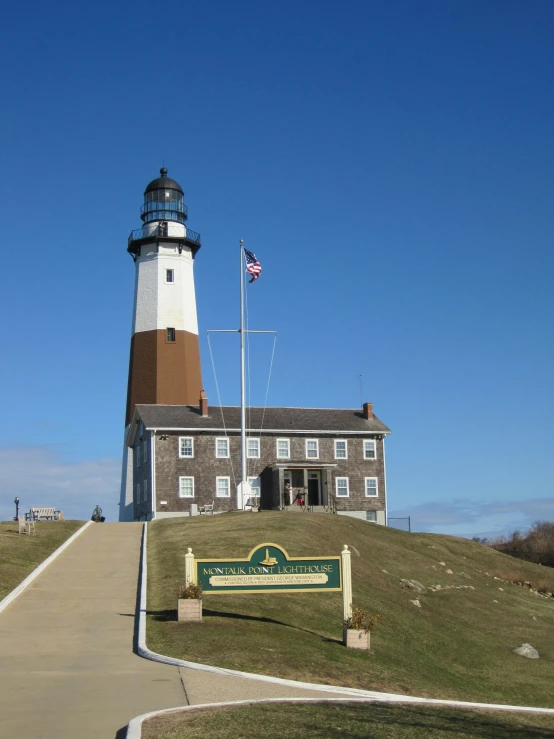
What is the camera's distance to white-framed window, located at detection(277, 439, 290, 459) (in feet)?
181

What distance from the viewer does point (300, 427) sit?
55906 millimetres

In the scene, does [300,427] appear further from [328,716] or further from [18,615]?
[328,716]

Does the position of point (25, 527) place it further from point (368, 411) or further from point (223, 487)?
point (368, 411)

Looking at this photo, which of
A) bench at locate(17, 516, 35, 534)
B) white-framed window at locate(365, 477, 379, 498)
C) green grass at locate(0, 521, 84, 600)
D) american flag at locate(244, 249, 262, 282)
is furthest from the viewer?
white-framed window at locate(365, 477, 379, 498)

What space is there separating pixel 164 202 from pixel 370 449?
23448 millimetres

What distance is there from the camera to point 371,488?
184ft

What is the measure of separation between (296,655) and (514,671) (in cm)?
910

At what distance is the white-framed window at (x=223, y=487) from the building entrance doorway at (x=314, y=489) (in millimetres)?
4653

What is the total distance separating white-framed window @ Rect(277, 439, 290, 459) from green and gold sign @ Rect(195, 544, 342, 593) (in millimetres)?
33304

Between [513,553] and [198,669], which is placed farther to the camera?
[513,553]

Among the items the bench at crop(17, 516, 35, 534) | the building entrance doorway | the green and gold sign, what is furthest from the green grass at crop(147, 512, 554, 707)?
the building entrance doorway

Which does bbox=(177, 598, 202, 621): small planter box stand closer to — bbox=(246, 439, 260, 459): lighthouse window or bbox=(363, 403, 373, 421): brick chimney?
bbox=(246, 439, 260, 459): lighthouse window

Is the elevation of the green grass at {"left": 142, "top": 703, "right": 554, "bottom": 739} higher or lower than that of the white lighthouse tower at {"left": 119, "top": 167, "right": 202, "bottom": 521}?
lower

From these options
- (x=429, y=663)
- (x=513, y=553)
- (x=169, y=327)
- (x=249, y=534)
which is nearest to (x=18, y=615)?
(x=429, y=663)
